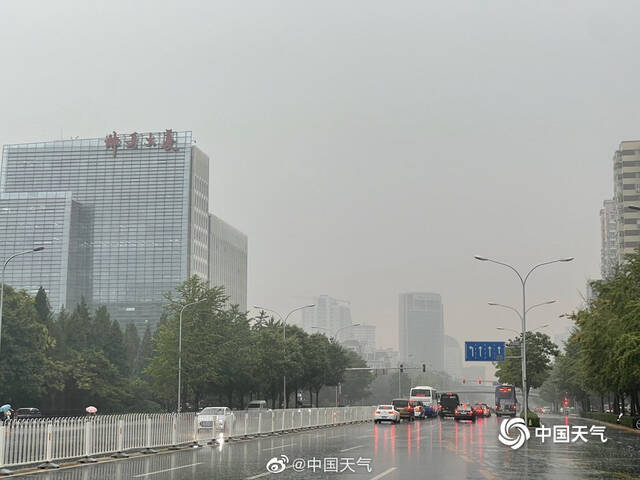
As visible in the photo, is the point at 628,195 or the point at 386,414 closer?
the point at 386,414

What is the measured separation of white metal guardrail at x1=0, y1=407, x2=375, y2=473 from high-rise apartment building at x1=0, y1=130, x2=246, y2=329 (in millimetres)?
142425

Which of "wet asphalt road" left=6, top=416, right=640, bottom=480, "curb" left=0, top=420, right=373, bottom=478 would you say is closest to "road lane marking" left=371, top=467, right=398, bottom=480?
"wet asphalt road" left=6, top=416, right=640, bottom=480

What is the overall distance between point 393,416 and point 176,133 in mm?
132140

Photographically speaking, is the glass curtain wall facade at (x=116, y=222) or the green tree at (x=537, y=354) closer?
the green tree at (x=537, y=354)

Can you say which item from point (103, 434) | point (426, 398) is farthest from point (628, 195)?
point (103, 434)

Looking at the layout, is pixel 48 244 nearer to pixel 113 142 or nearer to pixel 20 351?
pixel 113 142

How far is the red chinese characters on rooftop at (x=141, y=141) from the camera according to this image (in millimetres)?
184637

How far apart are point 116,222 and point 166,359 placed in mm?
118969

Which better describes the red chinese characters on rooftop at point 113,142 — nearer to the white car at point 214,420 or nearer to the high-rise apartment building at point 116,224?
the high-rise apartment building at point 116,224

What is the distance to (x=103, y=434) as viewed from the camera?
25000mm

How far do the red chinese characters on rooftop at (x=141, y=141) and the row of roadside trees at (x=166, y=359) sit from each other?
241 ft

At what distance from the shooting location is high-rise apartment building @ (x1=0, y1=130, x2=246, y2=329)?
178 m

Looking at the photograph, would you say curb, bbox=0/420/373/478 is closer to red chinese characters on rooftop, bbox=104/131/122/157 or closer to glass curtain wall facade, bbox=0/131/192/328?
glass curtain wall facade, bbox=0/131/192/328

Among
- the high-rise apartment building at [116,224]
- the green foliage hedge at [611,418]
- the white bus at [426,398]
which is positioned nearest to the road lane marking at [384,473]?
the green foliage hedge at [611,418]
